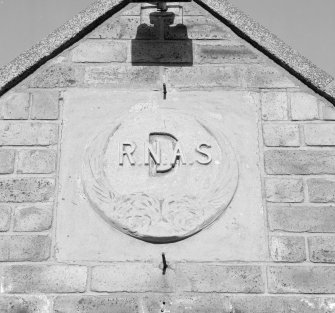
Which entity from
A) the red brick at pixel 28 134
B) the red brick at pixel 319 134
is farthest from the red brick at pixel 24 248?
the red brick at pixel 319 134

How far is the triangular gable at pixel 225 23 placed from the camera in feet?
14.9

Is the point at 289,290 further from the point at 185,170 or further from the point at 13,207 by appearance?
the point at 13,207

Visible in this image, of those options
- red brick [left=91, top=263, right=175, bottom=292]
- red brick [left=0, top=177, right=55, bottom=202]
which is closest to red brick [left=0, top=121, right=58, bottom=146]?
red brick [left=0, top=177, right=55, bottom=202]

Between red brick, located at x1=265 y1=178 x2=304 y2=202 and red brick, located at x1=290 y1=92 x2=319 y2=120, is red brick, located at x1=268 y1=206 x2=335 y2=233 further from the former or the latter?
red brick, located at x1=290 y1=92 x2=319 y2=120

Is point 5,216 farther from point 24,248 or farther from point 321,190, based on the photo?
point 321,190

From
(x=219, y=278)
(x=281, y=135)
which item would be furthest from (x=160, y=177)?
(x=281, y=135)

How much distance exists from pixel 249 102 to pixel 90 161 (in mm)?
1031

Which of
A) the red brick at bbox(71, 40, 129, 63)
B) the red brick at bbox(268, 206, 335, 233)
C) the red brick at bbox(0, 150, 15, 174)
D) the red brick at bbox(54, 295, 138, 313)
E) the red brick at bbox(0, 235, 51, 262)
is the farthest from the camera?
the red brick at bbox(71, 40, 129, 63)

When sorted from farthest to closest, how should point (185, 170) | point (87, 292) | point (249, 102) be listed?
point (249, 102) < point (185, 170) < point (87, 292)

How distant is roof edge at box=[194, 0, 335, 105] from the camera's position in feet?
15.0

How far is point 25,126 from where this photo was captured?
4.40 metres

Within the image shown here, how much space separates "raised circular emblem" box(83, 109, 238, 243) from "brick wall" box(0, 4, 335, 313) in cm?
21

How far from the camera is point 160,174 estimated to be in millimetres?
4223

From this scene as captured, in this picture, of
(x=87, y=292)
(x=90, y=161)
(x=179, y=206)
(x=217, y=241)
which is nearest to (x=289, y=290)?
(x=217, y=241)
